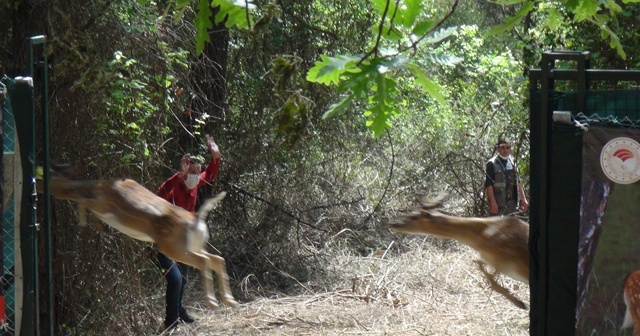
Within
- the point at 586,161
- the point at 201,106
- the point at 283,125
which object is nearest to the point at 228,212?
the point at 201,106

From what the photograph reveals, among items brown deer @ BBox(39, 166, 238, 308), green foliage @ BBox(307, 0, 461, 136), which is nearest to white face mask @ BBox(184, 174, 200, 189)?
brown deer @ BBox(39, 166, 238, 308)

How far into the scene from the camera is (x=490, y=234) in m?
6.17

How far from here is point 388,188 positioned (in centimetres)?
1348

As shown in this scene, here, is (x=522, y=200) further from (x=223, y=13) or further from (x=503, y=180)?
(x=223, y=13)

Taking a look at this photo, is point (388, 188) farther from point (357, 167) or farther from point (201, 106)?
point (201, 106)

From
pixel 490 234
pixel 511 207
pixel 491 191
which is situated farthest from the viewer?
pixel 511 207

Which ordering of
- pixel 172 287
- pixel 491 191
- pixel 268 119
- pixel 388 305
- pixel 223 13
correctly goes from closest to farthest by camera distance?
pixel 223 13
pixel 172 287
pixel 388 305
pixel 491 191
pixel 268 119

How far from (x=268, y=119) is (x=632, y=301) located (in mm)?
7631

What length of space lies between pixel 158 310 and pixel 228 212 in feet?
8.13

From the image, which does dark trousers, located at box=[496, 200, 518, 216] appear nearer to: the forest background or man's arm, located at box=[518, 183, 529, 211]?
man's arm, located at box=[518, 183, 529, 211]

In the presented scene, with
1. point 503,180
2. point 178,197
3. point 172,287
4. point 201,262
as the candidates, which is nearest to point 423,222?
point 201,262

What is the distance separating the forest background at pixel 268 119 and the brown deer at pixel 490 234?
123cm

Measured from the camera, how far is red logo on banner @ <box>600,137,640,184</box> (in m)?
4.30

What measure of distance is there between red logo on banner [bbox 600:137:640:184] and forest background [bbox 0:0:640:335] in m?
0.59
